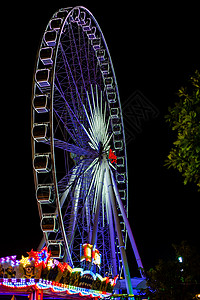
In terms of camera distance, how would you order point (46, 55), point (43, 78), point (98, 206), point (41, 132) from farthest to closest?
point (98, 206)
point (46, 55)
point (43, 78)
point (41, 132)

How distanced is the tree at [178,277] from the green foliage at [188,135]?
3603 millimetres

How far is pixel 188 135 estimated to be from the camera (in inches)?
255

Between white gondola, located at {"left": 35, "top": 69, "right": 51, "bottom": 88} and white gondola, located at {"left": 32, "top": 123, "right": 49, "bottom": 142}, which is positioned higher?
white gondola, located at {"left": 35, "top": 69, "right": 51, "bottom": 88}

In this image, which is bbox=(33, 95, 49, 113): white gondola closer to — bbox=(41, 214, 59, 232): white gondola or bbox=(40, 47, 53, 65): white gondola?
bbox=(40, 47, 53, 65): white gondola

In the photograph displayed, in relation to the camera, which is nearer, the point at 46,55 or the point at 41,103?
the point at 41,103

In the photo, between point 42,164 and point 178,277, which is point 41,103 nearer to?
point 42,164

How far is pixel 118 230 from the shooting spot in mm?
23141

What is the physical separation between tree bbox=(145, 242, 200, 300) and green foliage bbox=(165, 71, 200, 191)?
360 centimetres

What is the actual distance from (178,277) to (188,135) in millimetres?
A: 5350

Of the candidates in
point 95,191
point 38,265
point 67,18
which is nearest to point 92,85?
point 67,18

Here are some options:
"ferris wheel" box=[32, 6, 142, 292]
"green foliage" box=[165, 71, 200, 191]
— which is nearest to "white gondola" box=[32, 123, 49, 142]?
"ferris wheel" box=[32, 6, 142, 292]

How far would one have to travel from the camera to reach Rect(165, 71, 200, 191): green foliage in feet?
21.1

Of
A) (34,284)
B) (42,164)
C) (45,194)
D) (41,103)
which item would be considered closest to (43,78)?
(41,103)

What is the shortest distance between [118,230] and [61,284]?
854 centimetres
